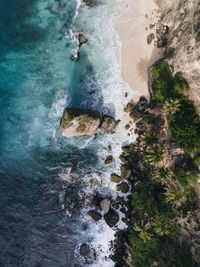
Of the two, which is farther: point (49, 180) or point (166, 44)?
point (49, 180)

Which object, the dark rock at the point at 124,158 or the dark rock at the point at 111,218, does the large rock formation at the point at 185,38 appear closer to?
the dark rock at the point at 124,158

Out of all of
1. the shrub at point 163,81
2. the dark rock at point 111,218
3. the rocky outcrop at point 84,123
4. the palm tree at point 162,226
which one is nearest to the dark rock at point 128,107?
the rocky outcrop at point 84,123

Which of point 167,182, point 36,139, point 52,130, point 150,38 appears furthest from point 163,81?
point 36,139

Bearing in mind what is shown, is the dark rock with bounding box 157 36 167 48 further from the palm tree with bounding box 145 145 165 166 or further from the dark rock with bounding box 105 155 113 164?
the dark rock with bounding box 105 155 113 164

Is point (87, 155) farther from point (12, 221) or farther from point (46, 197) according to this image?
point (12, 221)

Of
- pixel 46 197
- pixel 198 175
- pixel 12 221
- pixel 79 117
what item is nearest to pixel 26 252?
pixel 12 221

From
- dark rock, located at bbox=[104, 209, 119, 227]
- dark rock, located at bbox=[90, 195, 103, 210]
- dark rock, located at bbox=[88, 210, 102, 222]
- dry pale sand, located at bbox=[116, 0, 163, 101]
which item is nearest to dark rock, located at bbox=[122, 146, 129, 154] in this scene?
dark rock, located at bbox=[90, 195, 103, 210]
